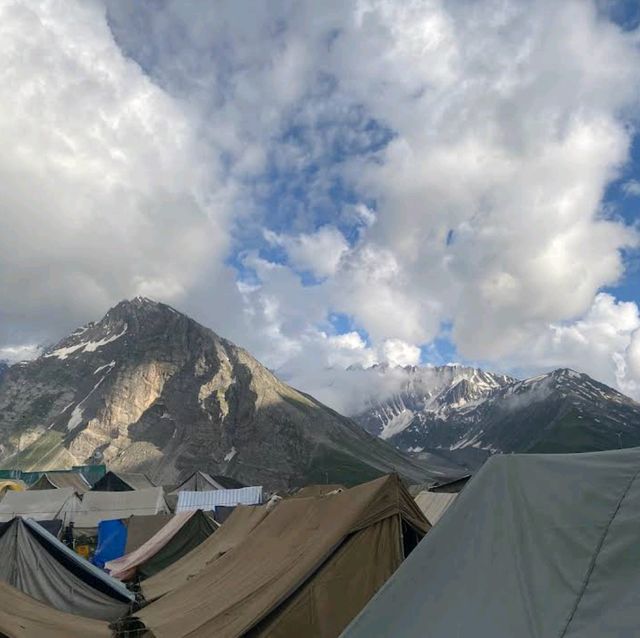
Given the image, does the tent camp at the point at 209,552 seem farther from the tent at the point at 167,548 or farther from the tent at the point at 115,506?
the tent at the point at 115,506

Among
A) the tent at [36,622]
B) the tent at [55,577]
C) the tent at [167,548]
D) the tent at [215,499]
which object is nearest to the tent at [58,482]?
the tent at [215,499]

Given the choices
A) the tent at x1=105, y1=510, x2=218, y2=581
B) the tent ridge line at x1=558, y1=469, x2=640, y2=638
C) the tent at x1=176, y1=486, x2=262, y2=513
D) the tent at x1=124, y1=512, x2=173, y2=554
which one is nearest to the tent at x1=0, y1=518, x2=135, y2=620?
the tent at x1=105, y1=510, x2=218, y2=581

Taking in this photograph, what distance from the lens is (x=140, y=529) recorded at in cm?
3338

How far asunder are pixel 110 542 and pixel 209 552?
14.9 meters

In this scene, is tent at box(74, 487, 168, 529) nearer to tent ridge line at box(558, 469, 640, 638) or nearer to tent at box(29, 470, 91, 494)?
tent at box(29, 470, 91, 494)

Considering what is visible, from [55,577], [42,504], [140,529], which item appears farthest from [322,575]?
[42,504]

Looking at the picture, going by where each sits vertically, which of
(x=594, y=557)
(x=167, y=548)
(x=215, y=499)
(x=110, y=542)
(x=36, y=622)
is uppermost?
(x=215, y=499)

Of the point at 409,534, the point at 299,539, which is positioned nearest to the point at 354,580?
the point at 409,534

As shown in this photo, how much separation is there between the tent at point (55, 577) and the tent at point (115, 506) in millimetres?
27612

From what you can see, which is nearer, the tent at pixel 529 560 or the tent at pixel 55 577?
the tent at pixel 529 560

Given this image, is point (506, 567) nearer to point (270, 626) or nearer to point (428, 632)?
point (428, 632)

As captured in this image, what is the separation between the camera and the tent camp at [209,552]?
19.2 meters

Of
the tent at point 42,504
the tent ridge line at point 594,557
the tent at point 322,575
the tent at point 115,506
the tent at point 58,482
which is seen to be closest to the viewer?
the tent ridge line at point 594,557

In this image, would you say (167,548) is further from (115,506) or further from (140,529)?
(115,506)
